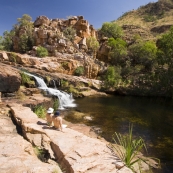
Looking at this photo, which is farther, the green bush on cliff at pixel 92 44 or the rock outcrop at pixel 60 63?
the green bush on cliff at pixel 92 44

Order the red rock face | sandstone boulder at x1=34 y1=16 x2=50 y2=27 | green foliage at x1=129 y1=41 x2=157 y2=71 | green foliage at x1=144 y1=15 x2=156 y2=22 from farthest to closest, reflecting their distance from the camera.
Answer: green foliage at x1=144 y1=15 x2=156 y2=22, sandstone boulder at x1=34 y1=16 x2=50 y2=27, green foliage at x1=129 y1=41 x2=157 y2=71, the red rock face

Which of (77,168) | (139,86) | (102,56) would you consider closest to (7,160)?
(77,168)

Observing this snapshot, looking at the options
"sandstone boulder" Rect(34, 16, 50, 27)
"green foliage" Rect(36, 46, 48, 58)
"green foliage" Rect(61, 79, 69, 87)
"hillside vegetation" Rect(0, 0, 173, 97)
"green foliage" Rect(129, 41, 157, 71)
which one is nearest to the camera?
"green foliage" Rect(61, 79, 69, 87)

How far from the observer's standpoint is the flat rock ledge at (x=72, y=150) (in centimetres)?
536

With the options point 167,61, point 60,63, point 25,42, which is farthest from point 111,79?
point 25,42

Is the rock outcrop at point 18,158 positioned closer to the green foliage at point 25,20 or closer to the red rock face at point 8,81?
the red rock face at point 8,81

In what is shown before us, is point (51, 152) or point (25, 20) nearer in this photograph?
point (51, 152)

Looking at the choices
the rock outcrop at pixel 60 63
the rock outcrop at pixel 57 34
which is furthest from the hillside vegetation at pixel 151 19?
the rock outcrop at pixel 60 63

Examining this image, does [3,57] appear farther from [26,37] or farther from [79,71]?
[26,37]

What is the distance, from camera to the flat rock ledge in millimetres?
5359

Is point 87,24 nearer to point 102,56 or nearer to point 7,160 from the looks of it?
point 102,56

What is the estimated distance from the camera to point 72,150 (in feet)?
19.9

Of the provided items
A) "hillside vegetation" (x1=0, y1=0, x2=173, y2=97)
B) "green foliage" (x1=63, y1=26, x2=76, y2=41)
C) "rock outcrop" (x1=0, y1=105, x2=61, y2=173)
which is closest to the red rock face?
"rock outcrop" (x1=0, y1=105, x2=61, y2=173)

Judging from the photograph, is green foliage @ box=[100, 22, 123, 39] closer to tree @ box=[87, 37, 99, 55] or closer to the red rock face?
tree @ box=[87, 37, 99, 55]
